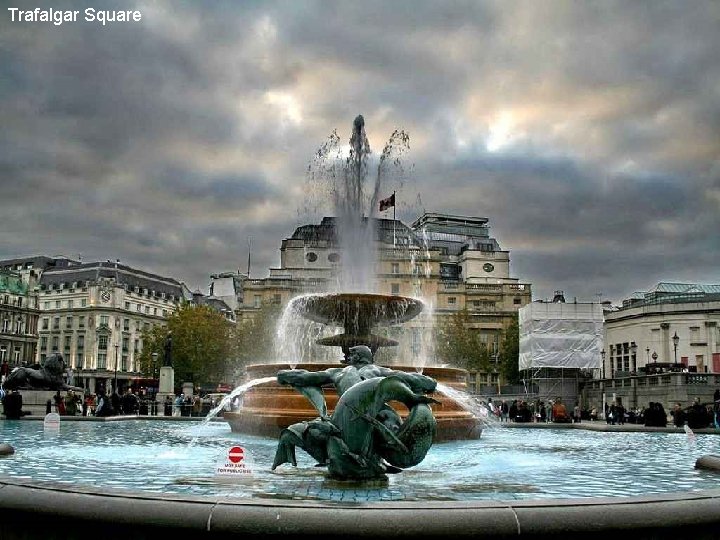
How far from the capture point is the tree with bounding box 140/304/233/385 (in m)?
66.2

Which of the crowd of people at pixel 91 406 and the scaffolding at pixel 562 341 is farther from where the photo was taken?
the scaffolding at pixel 562 341

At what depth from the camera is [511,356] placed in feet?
237

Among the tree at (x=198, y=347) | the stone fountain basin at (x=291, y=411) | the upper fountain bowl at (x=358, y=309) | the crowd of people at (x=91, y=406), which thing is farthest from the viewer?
the tree at (x=198, y=347)

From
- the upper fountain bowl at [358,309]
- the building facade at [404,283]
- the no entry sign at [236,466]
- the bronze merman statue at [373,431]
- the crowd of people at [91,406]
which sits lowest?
the crowd of people at [91,406]

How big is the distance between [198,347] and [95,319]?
44.9 meters

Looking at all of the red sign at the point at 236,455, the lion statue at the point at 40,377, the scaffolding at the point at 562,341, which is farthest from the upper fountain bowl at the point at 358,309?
the scaffolding at the point at 562,341

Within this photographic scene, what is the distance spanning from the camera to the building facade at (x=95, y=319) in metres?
104

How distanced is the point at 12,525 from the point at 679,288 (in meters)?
100.0

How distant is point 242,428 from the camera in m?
16.0

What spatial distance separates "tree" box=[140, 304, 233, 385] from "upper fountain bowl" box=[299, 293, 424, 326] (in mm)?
48411

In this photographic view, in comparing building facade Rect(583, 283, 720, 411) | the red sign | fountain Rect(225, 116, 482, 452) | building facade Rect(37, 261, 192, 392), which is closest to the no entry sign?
the red sign

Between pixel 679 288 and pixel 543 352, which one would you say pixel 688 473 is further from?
pixel 679 288

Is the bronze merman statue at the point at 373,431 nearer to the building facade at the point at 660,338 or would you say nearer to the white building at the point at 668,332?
the building facade at the point at 660,338

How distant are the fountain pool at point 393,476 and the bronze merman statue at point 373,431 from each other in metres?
0.21
